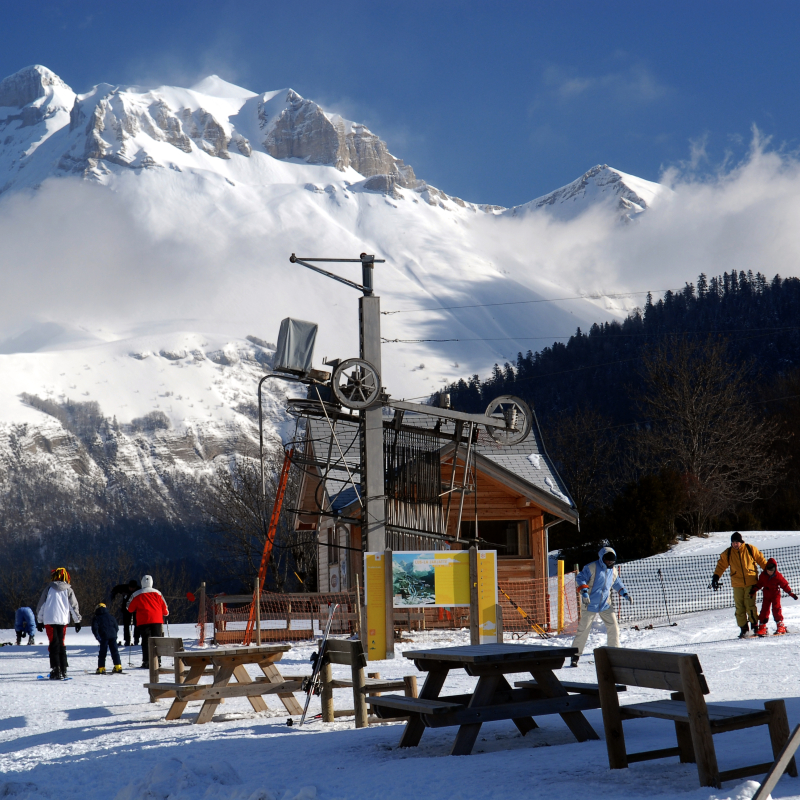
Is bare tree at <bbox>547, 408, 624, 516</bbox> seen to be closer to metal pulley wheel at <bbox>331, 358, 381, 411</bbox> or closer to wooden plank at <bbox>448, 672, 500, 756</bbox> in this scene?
metal pulley wheel at <bbox>331, 358, 381, 411</bbox>

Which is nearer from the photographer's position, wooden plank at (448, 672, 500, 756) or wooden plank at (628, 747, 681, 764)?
wooden plank at (628, 747, 681, 764)

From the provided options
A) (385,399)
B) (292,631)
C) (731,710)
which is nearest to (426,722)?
(731,710)

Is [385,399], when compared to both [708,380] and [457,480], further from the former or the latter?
[708,380]

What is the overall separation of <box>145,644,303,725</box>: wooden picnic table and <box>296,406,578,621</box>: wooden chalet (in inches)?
277

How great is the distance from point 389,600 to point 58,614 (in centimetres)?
535

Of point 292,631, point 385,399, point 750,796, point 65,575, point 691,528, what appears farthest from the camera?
point 691,528

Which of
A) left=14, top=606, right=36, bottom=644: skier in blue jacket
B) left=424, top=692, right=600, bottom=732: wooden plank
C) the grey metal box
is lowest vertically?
left=14, top=606, right=36, bottom=644: skier in blue jacket

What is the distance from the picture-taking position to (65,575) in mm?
15656

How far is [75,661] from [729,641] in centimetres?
1186

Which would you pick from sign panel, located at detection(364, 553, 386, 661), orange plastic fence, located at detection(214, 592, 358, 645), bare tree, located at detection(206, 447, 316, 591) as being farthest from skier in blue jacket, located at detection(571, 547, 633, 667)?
bare tree, located at detection(206, 447, 316, 591)

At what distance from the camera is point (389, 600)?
17.1 metres

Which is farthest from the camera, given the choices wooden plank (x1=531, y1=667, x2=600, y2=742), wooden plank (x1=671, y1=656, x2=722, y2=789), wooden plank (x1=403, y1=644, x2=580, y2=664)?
wooden plank (x1=531, y1=667, x2=600, y2=742)

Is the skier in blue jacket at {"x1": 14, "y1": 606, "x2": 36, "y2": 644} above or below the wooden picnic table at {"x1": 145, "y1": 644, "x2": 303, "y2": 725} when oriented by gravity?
below

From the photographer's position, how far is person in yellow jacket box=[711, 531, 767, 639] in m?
16.5
